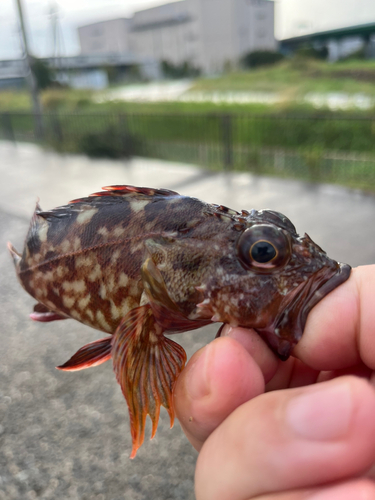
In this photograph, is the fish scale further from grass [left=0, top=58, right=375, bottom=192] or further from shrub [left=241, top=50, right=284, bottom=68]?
shrub [left=241, top=50, right=284, bottom=68]

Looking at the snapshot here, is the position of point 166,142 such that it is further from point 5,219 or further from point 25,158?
point 5,219

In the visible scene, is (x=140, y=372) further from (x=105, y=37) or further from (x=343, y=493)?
(x=105, y=37)

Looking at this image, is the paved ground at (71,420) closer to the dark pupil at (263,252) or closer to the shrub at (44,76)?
the dark pupil at (263,252)

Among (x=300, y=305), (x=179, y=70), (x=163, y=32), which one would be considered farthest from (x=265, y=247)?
(x=163, y=32)

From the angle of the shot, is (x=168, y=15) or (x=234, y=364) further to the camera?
(x=168, y=15)

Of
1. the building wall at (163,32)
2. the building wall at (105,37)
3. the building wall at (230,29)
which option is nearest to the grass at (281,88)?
the building wall at (230,29)

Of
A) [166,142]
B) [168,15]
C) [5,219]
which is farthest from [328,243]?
[168,15]
